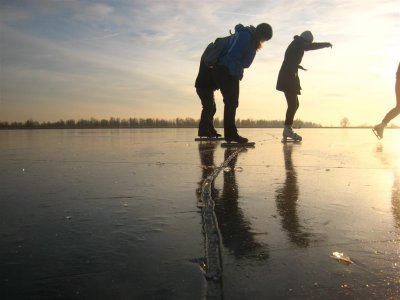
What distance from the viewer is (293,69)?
9367 mm

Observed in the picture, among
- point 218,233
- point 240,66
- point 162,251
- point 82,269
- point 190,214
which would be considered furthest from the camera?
point 240,66

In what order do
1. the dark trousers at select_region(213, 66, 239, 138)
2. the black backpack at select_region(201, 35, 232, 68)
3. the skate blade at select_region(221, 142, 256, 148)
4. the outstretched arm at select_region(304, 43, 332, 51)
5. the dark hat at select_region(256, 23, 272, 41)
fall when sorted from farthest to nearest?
the outstretched arm at select_region(304, 43, 332, 51) → the black backpack at select_region(201, 35, 232, 68) → the dark trousers at select_region(213, 66, 239, 138) → the skate blade at select_region(221, 142, 256, 148) → the dark hat at select_region(256, 23, 272, 41)

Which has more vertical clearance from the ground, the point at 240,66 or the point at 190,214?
the point at 240,66

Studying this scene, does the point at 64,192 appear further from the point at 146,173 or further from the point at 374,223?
the point at 374,223

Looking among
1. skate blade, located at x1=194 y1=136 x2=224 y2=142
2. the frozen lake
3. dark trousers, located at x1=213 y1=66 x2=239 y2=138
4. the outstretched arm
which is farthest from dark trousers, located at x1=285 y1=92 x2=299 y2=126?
the frozen lake

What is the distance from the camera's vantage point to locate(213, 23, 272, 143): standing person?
23.2 ft

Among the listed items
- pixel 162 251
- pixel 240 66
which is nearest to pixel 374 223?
pixel 162 251

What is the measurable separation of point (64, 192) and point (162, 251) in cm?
149

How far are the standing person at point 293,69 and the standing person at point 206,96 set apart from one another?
63.9 inches

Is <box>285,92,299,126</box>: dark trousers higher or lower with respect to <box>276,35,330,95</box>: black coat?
lower

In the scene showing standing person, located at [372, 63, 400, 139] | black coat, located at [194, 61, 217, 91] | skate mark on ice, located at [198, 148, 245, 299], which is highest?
black coat, located at [194, 61, 217, 91]

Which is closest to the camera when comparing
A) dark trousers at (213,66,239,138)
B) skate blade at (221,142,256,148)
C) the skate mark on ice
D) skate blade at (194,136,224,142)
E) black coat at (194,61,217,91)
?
the skate mark on ice

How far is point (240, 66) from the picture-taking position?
7.18 metres

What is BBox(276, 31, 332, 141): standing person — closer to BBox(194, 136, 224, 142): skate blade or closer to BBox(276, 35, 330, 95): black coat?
BBox(276, 35, 330, 95): black coat
